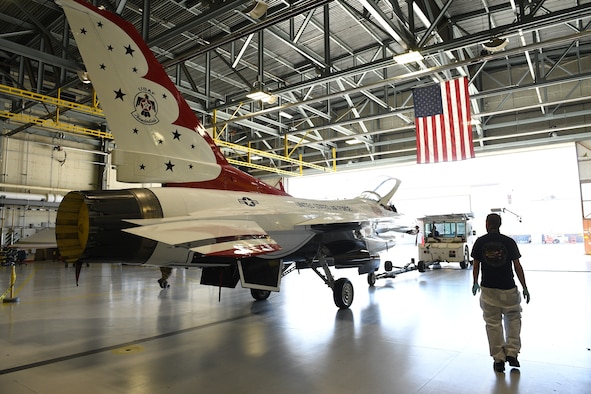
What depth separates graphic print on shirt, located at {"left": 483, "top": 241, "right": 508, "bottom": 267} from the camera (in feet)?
12.4

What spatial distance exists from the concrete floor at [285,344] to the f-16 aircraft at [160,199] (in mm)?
1042

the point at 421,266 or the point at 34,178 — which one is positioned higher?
the point at 34,178

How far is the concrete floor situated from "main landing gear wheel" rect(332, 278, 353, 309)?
0.62 ft

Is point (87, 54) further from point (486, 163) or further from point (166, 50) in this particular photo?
point (486, 163)

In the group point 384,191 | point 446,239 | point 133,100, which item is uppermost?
point 133,100

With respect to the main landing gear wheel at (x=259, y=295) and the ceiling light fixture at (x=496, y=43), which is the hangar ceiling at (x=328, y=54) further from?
the main landing gear wheel at (x=259, y=295)

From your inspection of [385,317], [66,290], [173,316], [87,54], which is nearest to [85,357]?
[173,316]

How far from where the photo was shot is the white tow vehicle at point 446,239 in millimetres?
13391

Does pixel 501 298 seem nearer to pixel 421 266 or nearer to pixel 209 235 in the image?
pixel 209 235

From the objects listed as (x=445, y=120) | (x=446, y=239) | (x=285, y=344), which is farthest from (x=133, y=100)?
(x=446, y=239)

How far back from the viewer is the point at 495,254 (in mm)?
3811

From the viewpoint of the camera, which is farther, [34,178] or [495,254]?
[34,178]

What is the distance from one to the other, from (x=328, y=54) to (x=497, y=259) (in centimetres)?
721

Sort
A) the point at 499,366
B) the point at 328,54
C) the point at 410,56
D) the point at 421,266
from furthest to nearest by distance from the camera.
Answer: the point at 421,266, the point at 328,54, the point at 410,56, the point at 499,366
